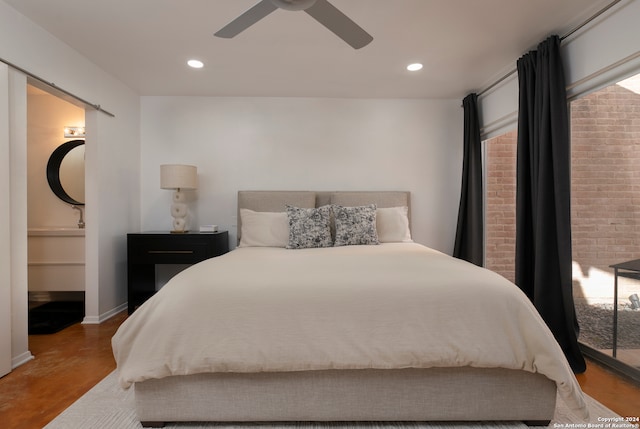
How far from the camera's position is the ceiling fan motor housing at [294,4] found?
1.66 meters

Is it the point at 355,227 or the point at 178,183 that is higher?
the point at 178,183

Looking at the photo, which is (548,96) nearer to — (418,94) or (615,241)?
(615,241)

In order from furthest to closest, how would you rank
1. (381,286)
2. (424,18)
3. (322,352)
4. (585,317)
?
1. (585,317)
2. (424,18)
3. (381,286)
4. (322,352)

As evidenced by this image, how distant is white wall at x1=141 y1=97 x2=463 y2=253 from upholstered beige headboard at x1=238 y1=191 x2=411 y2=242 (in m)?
0.16

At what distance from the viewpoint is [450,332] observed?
59.7 inches

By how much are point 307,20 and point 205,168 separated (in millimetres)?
2216

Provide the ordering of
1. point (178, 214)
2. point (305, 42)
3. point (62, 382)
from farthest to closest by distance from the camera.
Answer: point (178, 214) → point (305, 42) → point (62, 382)

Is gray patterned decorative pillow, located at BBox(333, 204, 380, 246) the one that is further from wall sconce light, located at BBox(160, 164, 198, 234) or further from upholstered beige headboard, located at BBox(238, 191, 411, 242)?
wall sconce light, located at BBox(160, 164, 198, 234)

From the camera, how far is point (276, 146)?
4043 mm

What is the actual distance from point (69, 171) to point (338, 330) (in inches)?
159

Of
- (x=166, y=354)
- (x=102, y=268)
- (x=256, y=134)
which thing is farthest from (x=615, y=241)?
(x=102, y=268)

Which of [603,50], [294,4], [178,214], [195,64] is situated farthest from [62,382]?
[603,50]

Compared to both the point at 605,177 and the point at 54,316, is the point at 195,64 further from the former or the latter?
the point at 605,177

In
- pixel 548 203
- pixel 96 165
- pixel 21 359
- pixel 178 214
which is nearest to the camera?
pixel 21 359
